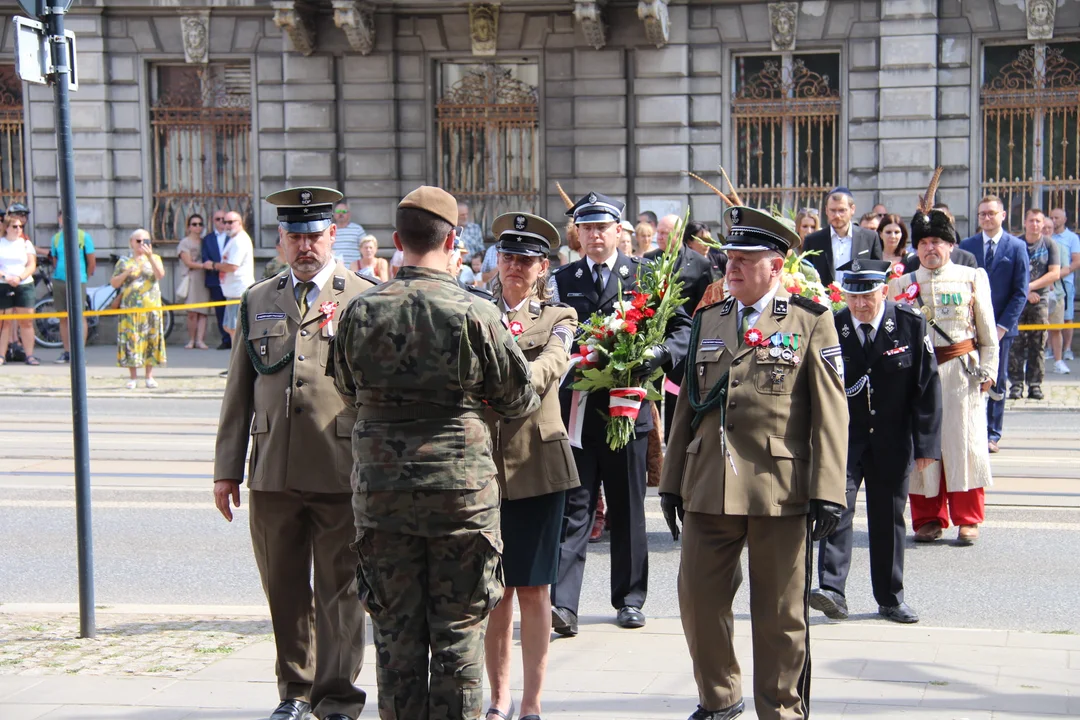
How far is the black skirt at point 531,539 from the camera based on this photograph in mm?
5355

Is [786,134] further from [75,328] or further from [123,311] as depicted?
[75,328]

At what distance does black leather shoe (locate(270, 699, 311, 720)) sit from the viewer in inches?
207

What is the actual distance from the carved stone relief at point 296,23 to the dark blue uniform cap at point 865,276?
15.3 metres

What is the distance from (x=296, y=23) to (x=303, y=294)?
1670 cm

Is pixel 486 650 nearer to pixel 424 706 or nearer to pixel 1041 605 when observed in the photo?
pixel 424 706

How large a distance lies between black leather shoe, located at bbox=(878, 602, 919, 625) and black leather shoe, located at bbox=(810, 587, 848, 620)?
0.19 m

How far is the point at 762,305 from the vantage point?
5.31 m

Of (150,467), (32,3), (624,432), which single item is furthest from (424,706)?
(150,467)

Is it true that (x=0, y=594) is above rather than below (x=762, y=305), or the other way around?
below

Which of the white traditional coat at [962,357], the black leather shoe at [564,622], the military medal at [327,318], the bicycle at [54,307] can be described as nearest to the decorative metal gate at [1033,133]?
the bicycle at [54,307]

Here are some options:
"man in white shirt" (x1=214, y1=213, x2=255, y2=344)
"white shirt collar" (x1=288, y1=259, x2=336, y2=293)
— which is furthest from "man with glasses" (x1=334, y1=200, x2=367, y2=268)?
"white shirt collar" (x1=288, y1=259, x2=336, y2=293)

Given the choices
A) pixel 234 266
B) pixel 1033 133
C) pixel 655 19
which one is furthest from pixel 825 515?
pixel 1033 133

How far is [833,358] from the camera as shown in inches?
205

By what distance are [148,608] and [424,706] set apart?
3273 mm
